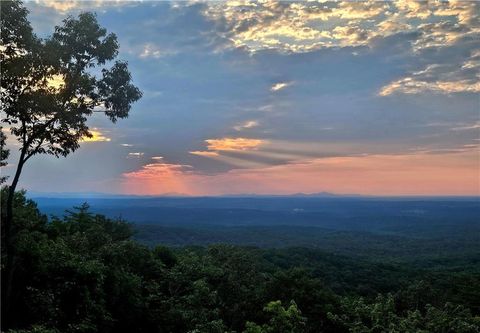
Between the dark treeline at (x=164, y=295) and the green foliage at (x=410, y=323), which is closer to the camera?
the dark treeline at (x=164, y=295)

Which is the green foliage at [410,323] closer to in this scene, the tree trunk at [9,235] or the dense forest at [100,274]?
the dense forest at [100,274]

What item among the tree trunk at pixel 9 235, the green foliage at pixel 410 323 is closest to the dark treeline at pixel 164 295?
the green foliage at pixel 410 323

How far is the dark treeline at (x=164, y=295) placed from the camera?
54.6 feet

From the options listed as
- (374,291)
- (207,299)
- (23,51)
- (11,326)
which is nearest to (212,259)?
(207,299)

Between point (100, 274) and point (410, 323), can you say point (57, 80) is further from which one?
point (410, 323)

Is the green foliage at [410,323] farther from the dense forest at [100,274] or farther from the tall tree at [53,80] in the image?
the tall tree at [53,80]

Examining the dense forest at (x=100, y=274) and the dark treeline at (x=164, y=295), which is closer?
the dense forest at (x=100, y=274)

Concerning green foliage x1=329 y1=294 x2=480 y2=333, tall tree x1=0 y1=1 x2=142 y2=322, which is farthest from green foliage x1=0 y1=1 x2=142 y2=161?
green foliage x1=329 y1=294 x2=480 y2=333

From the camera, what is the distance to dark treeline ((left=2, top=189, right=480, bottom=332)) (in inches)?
656

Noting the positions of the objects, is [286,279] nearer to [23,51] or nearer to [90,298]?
[90,298]

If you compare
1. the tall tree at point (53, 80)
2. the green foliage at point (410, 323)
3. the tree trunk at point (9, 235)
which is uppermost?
the tall tree at point (53, 80)

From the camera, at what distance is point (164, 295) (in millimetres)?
24906

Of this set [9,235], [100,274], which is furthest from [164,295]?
[9,235]

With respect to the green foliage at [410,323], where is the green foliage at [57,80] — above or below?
above
